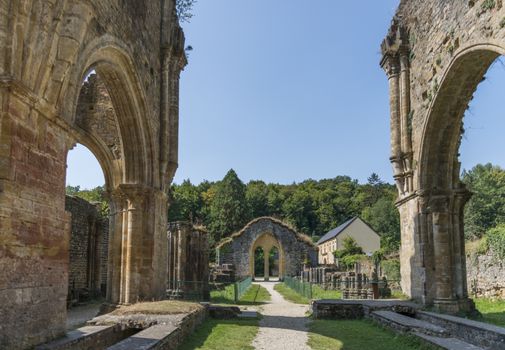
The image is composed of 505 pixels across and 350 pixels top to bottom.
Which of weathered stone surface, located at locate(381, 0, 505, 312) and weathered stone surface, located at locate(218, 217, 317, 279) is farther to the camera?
weathered stone surface, located at locate(218, 217, 317, 279)

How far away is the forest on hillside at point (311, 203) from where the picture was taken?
168 feet

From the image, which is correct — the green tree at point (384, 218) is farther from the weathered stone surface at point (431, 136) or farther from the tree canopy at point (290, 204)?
the weathered stone surface at point (431, 136)

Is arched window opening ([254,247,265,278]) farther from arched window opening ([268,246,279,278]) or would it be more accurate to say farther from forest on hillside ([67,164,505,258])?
forest on hillside ([67,164,505,258])

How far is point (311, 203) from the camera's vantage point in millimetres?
79125

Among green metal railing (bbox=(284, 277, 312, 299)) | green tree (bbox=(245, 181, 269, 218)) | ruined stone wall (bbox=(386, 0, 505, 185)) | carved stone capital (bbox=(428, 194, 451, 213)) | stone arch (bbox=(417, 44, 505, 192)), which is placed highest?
green tree (bbox=(245, 181, 269, 218))

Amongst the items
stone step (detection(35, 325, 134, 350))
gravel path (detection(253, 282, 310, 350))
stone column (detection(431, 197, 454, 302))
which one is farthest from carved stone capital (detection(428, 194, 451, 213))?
stone step (detection(35, 325, 134, 350))

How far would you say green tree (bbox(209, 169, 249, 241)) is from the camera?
60.5 metres

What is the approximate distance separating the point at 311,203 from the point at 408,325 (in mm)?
70618

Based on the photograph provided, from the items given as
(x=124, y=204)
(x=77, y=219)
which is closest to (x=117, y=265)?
(x=124, y=204)

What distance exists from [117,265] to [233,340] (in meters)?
4.66

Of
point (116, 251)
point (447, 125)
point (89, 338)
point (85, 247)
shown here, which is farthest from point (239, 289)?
point (89, 338)

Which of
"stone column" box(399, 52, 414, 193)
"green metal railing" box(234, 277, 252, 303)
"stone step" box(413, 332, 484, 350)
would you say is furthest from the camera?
"green metal railing" box(234, 277, 252, 303)

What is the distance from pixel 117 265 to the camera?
40.6ft

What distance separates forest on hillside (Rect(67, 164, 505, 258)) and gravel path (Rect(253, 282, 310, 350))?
30.5 meters
